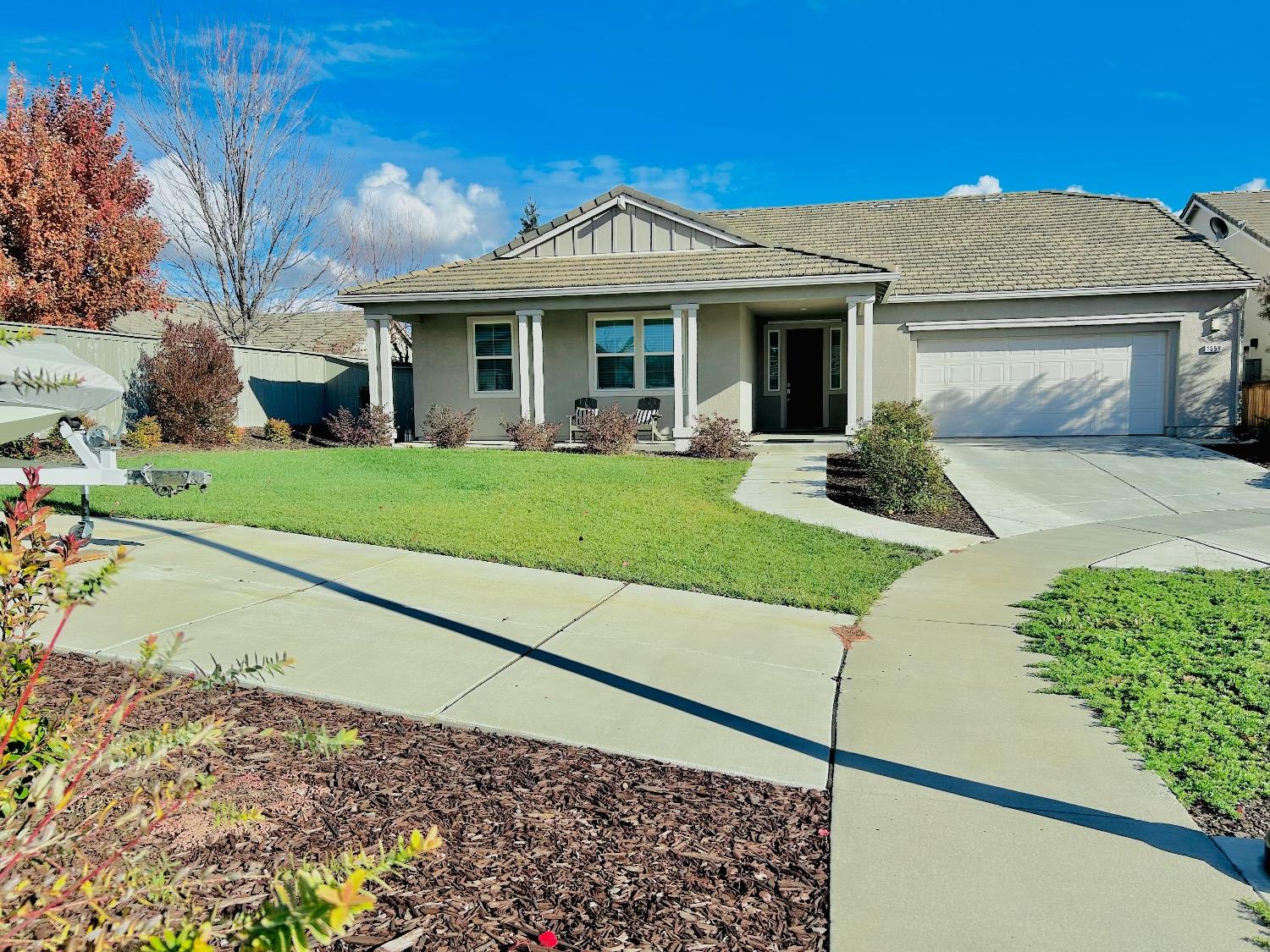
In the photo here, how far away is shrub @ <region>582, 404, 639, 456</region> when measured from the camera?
1608cm

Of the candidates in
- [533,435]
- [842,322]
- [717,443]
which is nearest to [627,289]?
[533,435]

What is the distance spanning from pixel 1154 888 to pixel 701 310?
1655cm

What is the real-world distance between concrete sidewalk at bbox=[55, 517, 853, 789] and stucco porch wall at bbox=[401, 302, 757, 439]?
1164 centimetres

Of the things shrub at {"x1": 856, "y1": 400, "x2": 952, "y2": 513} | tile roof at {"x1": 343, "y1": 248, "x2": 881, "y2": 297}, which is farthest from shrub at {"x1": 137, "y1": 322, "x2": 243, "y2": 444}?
shrub at {"x1": 856, "y1": 400, "x2": 952, "y2": 513}

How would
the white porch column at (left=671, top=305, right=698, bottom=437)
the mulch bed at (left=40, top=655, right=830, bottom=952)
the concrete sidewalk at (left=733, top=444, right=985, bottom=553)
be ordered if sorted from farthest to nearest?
1. the white porch column at (left=671, top=305, right=698, bottom=437)
2. the concrete sidewalk at (left=733, top=444, right=985, bottom=553)
3. the mulch bed at (left=40, top=655, right=830, bottom=952)

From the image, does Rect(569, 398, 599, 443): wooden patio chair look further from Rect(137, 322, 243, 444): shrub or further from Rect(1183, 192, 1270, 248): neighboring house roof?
Rect(1183, 192, 1270, 248): neighboring house roof

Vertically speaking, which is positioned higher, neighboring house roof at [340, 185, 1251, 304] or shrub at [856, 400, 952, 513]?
neighboring house roof at [340, 185, 1251, 304]

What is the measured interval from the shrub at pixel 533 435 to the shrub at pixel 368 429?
8.60 ft

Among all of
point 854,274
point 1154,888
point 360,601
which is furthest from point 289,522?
point 854,274

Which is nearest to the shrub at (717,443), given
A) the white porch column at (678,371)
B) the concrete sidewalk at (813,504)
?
the concrete sidewalk at (813,504)

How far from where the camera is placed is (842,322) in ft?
68.0

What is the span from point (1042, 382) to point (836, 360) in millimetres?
4593

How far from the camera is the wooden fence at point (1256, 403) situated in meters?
17.5

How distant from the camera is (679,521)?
31.5 ft
